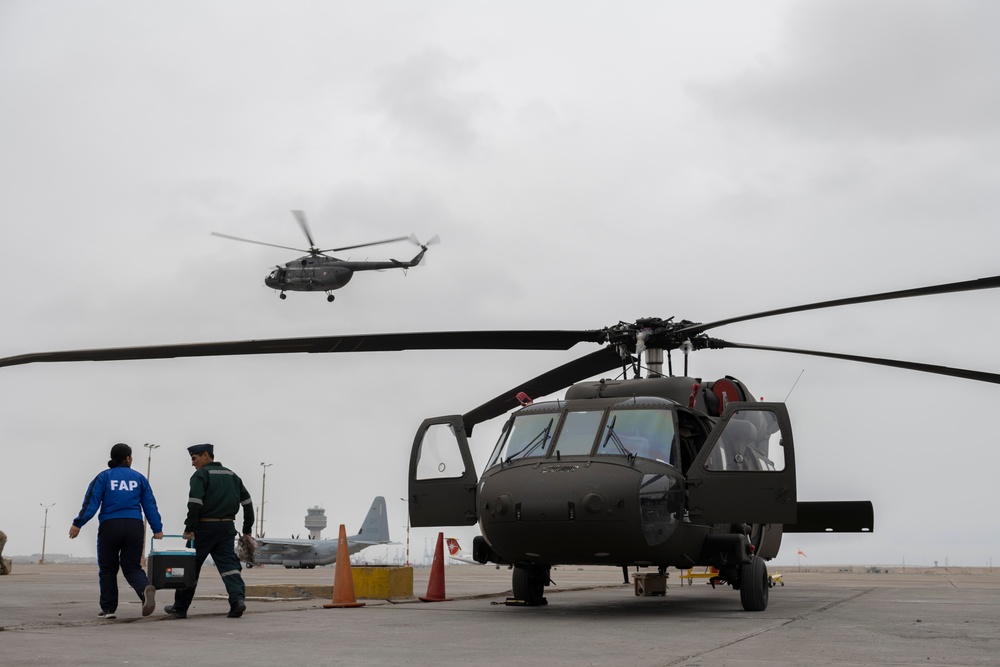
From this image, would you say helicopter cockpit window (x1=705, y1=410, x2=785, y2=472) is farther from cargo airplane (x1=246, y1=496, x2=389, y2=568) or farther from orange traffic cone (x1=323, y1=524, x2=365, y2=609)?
cargo airplane (x1=246, y1=496, x2=389, y2=568)

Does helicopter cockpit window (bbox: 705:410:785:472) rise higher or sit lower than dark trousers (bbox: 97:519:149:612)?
higher

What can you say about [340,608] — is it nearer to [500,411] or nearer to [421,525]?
[421,525]

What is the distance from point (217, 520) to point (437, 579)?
11.7 feet

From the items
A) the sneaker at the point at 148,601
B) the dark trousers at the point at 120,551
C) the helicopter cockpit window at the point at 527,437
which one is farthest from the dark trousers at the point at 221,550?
the helicopter cockpit window at the point at 527,437

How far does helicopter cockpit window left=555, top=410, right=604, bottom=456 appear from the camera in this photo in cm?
976

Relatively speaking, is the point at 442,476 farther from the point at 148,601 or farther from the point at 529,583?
the point at 148,601

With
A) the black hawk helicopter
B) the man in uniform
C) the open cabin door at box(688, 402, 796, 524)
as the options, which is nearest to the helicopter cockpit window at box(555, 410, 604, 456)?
the black hawk helicopter

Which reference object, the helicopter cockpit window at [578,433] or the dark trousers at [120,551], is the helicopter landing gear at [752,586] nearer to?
the helicopter cockpit window at [578,433]

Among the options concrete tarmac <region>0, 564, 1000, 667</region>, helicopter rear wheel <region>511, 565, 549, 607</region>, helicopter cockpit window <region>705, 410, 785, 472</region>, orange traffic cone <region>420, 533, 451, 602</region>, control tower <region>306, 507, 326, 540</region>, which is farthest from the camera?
control tower <region>306, 507, 326, 540</region>

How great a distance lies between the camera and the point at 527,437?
33.7ft

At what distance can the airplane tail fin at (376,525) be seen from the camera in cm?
5509

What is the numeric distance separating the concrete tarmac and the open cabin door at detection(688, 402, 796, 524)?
98 centimetres

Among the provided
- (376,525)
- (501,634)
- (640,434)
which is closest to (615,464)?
(640,434)

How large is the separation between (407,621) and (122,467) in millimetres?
3080
